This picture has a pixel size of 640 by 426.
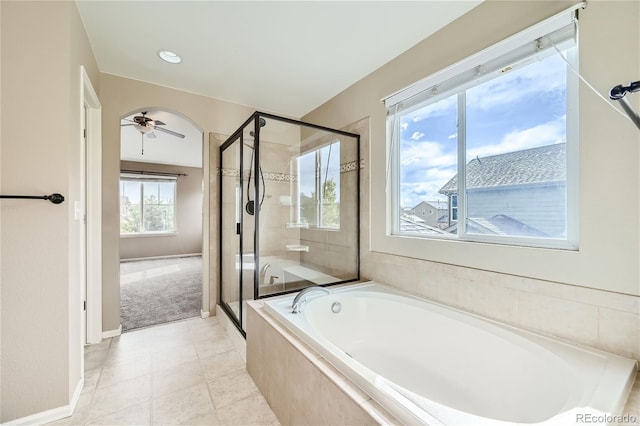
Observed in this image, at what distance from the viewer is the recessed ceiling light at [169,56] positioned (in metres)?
2.14

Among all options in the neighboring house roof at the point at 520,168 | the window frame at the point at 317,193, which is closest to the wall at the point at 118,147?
the window frame at the point at 317,193

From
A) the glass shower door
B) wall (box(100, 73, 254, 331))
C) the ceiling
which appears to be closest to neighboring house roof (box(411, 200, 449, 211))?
the ceiling

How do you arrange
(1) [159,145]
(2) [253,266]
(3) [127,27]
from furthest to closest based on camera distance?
(1) [159,145], (2) [253,266], (3) [127,27]

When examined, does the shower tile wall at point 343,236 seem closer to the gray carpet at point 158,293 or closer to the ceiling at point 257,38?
the ceiling at point 257,38

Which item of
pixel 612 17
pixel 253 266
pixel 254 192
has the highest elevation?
pixel 612 17

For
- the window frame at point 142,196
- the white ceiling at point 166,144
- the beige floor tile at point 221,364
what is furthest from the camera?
the window frame at point 142,196

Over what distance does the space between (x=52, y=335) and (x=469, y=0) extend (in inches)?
122

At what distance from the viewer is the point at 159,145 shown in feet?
16.5

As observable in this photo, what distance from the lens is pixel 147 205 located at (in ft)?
21.2

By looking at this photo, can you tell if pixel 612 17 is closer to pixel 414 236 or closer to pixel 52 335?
pixel 414 236

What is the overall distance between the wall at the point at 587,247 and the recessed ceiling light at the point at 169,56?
6.70 feet

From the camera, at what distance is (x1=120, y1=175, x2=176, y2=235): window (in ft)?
20.3

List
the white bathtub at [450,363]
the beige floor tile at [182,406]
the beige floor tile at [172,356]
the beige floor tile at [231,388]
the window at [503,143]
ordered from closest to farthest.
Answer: the white bathtub at [450,363] → the window at [503,143] → the beige floor tile at [182,406] → the beige floor tile at [231,388] → the beige floor tile at [172,356]

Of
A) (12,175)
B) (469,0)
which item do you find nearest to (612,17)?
(469,0)
